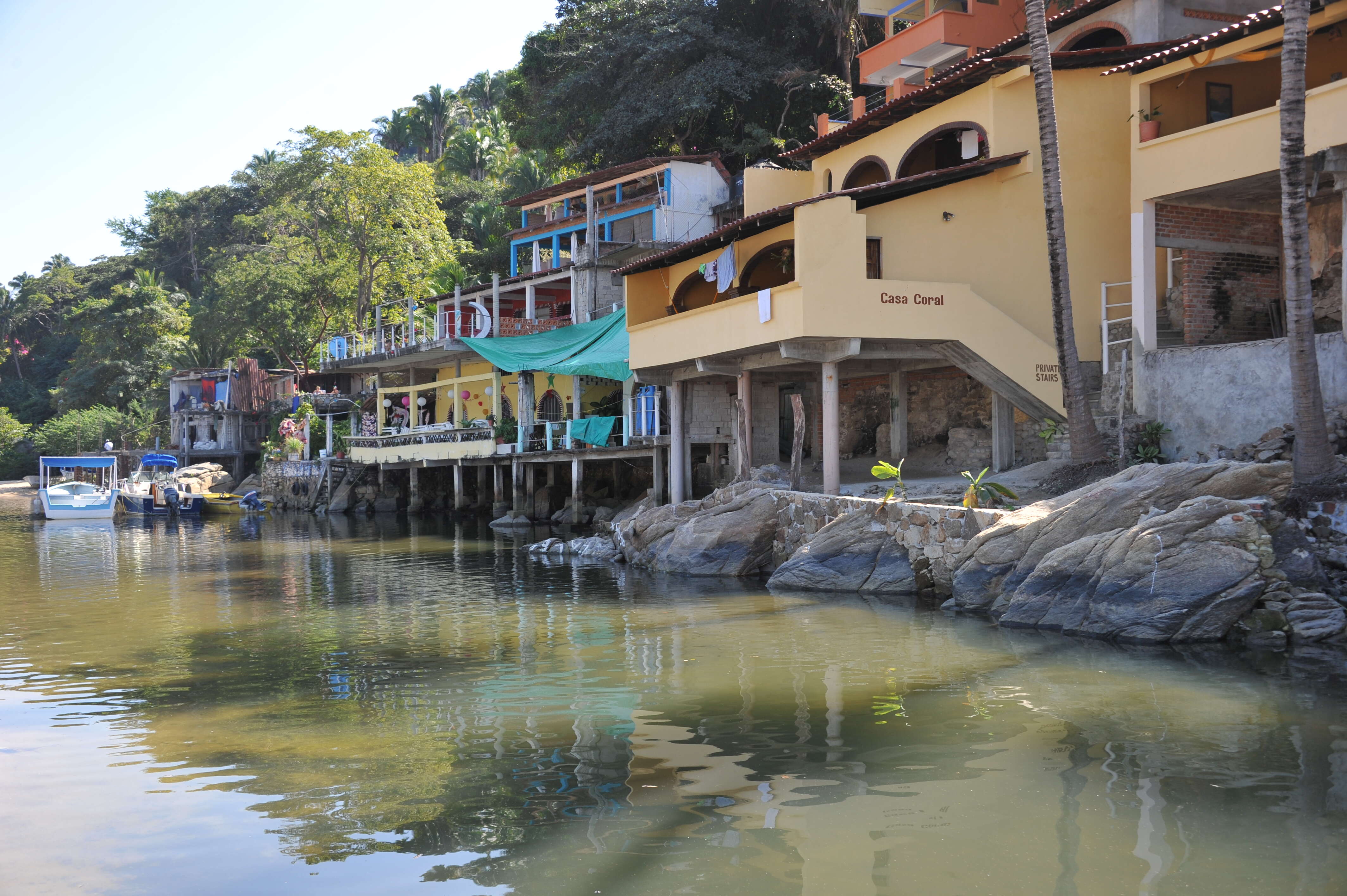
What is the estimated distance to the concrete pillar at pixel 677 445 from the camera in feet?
86.6

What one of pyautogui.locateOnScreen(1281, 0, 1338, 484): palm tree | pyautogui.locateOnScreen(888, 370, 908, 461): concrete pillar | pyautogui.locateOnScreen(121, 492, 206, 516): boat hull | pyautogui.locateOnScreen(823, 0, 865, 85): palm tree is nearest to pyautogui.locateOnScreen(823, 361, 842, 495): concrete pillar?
pyautogui.locateOnScreen(888, 370, 908, 461): concrete pillar

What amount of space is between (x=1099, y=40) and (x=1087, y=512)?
14835 mm

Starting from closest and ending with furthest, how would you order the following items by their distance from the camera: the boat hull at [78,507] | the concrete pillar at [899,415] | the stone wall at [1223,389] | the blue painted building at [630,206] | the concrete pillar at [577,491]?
1. the stone wall at [1223,389]
2. the concrete pillar at [899,415]
3. the concrete pillar at [577,491]
4. the blue painted building at [630,206]
5. the boat hull at [78,507]

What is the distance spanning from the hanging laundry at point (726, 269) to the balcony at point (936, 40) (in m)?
9.02

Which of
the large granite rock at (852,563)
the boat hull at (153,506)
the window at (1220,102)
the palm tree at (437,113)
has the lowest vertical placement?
the large granite rock at (852,563)

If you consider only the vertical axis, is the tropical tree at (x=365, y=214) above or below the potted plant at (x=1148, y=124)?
above

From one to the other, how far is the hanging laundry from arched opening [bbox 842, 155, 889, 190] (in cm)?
409

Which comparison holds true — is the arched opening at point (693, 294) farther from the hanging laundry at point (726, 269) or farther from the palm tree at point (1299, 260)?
the palm tree at point (1299, 260)

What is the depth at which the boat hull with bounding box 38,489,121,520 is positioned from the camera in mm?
44219

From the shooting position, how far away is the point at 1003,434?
73.6ft

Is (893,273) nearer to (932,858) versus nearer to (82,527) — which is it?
(932,858)

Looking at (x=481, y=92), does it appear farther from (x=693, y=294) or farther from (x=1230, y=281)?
(x=1230, y=281)

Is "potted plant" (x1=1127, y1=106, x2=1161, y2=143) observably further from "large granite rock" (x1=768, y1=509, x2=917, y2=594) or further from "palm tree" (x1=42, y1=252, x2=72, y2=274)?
"palm tree" (x1=42, y1=252, x2=72, y2=274)

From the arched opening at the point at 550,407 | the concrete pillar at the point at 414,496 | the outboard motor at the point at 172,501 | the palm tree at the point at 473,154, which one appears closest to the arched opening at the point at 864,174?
the arched opening at the point at 550,407
